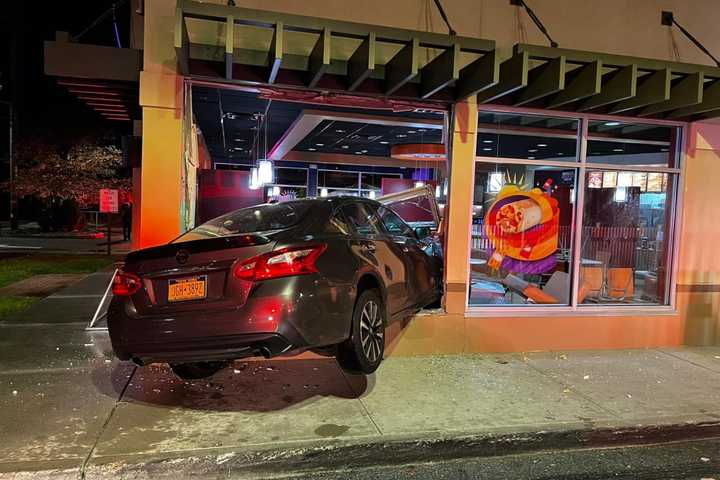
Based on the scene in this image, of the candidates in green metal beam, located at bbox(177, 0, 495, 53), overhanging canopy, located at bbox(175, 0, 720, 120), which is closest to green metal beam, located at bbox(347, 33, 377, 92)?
overhanging canopy, located at bbox(175, 0, 720, 120)

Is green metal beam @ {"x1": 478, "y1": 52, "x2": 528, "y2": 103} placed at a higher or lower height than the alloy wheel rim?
higher

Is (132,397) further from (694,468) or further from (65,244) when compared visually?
(65,244)

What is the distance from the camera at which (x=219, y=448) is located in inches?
169

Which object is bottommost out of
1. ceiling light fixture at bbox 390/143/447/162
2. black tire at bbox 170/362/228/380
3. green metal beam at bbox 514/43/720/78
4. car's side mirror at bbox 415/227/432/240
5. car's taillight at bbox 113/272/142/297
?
black tire at bbox 170/362/228/380

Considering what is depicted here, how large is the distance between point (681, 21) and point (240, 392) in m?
7.36

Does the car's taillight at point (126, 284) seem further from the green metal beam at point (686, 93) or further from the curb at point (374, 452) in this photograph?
the green metal beam at point (686, 93)

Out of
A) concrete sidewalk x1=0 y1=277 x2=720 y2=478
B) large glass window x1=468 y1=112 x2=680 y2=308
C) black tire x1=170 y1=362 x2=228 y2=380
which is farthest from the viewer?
large glass window x1=468 y1=112 x2=680 y2=308

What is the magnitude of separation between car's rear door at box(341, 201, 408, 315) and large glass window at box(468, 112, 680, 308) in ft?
6.02

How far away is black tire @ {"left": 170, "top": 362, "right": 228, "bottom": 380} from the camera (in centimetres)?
579

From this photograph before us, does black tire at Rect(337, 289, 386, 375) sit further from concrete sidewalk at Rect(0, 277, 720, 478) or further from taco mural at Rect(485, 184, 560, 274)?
taco mural at Rect(485, 184, 560, 274)

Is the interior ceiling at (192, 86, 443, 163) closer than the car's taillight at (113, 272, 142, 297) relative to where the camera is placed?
No

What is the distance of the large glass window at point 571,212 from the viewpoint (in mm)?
7578

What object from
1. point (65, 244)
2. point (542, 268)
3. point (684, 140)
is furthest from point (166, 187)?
point (65, 244)

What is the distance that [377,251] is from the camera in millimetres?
5555
